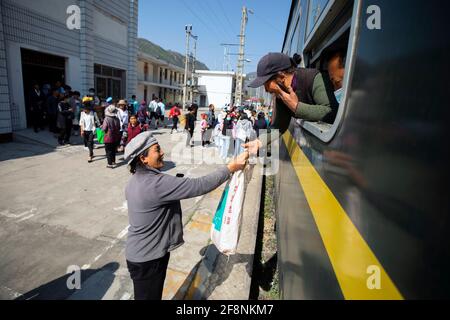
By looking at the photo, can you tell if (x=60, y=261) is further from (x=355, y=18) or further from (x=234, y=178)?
(x=355, y=18)

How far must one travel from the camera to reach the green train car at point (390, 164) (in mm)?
522

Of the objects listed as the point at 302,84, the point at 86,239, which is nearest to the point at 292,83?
the point at 302,84

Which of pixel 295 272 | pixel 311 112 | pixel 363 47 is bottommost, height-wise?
pixel 295 272

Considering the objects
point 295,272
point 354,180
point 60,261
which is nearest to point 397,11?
point 354,180

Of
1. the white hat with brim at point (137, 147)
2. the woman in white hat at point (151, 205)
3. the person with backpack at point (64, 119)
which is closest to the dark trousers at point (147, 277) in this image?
the woman in white hat at point (151, 205)

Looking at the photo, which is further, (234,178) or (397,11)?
(234,178)

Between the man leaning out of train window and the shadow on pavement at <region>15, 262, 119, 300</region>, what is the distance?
2.68 meters

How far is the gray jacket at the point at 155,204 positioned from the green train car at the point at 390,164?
960 millimetres

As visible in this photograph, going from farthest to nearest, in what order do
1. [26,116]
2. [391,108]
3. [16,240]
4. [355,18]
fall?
[26,116]
[16,240]
[355,18]
[391,108]

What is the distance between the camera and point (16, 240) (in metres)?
3.68

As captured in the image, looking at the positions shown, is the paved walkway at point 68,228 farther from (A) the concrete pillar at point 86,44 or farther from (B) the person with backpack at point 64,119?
(A) the concrete pillar at point 86,44

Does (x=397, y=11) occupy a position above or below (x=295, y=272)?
above

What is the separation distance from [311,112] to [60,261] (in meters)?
3.42

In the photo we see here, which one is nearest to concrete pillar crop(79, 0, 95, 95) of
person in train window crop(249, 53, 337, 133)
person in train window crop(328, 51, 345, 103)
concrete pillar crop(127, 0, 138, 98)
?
concrete pillar crop(127, 0, 138, 98)
